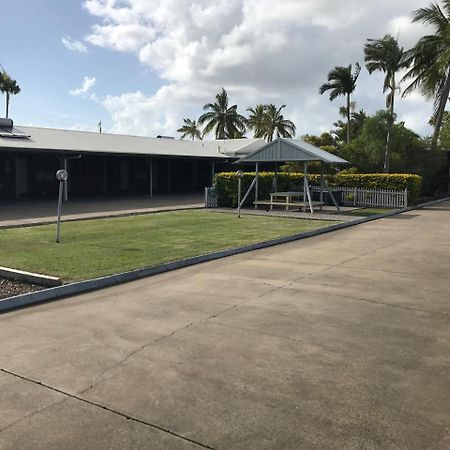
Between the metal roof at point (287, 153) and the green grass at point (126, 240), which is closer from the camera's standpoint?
the green grass at point (126, 240)

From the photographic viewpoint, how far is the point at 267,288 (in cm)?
727

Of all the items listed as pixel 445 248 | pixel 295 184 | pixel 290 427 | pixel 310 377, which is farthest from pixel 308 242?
pixel 295 184

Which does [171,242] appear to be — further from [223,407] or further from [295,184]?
[295,184]

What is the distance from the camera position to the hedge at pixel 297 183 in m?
21.8

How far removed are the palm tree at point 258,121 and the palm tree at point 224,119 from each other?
216cm

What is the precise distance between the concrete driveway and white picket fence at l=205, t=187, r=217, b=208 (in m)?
13.9

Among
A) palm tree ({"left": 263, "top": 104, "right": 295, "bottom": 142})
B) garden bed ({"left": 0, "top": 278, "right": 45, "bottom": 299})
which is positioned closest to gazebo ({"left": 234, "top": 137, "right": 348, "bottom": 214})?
garden bed ({"left": 0, "top": 278, "right": 45, "bottom": 299})

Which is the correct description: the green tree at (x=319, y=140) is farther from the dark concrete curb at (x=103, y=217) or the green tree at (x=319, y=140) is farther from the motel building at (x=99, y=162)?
the dark concrete curb at (x=103, y=217)

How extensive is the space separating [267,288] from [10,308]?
138 inches

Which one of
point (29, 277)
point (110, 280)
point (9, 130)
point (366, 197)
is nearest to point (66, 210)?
point (9, 130)

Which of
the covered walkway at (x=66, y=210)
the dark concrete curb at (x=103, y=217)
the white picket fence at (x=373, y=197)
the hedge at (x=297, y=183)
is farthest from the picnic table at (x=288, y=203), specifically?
the covered walkway at (x=66, y=210)

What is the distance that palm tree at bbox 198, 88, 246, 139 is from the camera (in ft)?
185

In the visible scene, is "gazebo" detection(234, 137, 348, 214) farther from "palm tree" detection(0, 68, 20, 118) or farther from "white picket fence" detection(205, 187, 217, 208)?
"palm tree" detection(0, 68, 20, 118)

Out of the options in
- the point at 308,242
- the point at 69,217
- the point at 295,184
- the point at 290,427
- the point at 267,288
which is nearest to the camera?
the point at 290,427
